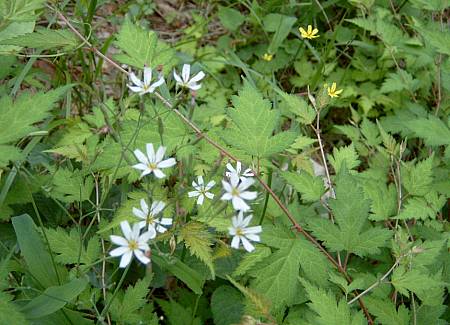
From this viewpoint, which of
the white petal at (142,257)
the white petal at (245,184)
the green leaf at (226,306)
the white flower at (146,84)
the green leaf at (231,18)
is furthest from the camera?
the green leaf at (231,18)

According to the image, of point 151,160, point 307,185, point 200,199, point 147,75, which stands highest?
point 147,75

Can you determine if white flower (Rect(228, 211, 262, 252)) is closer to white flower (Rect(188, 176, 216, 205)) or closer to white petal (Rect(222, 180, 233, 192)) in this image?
white petal (Rect(222, 180, 233, 192))

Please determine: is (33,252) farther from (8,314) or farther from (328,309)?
(328,309)

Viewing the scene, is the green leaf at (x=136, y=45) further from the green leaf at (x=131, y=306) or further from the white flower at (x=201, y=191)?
the green leaf at (x=131, y=306)

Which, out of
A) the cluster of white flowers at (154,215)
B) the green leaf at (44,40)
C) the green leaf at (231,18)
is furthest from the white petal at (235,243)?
the green leaf at (231,18)

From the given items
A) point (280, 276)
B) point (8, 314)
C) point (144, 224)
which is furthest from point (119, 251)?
point (280, 276)

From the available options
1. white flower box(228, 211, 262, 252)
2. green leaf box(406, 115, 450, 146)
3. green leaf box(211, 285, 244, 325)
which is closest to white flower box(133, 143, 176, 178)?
white flower box(228, 211, 262, 252)
